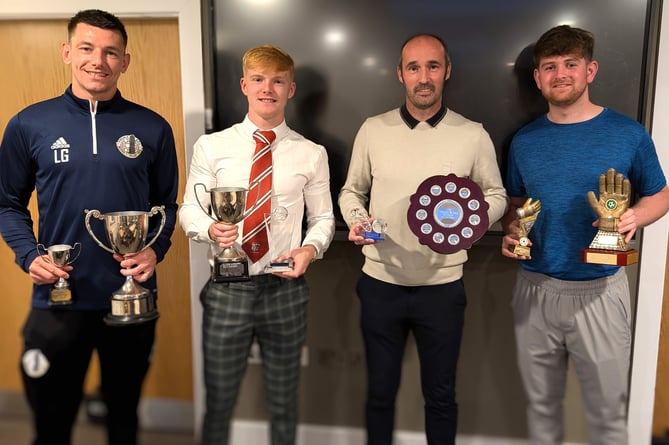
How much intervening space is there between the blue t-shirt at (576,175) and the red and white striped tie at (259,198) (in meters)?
0.94

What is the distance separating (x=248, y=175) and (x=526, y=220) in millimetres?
981

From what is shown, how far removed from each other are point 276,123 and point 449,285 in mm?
872

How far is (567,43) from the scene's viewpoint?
5.77 feet

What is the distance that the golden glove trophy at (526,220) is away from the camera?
1.76 meters

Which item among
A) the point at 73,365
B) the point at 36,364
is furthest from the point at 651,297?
the point at 36,364

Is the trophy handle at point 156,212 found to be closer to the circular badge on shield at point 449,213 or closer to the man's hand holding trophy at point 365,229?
the man's hand holding trophy at point 365,229

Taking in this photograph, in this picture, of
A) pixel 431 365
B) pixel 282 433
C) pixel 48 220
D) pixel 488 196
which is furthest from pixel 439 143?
pixel 48 220

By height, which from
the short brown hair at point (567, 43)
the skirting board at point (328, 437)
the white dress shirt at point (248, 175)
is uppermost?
the short brown hair at point (567, 43)

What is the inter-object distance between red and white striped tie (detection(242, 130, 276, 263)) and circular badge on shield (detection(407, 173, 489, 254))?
518 mm

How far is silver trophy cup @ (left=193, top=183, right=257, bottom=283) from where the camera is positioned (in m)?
1.65

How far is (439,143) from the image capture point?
1.88 meters

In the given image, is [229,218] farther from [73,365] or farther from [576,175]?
[576,175]

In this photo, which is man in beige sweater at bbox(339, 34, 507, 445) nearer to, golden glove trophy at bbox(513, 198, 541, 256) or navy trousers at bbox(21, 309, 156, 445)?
golden glove trophy at bbox(513, 198, 541, 256)

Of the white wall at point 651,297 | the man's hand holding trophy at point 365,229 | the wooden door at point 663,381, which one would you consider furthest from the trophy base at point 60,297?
the wooden door at point 663,381
